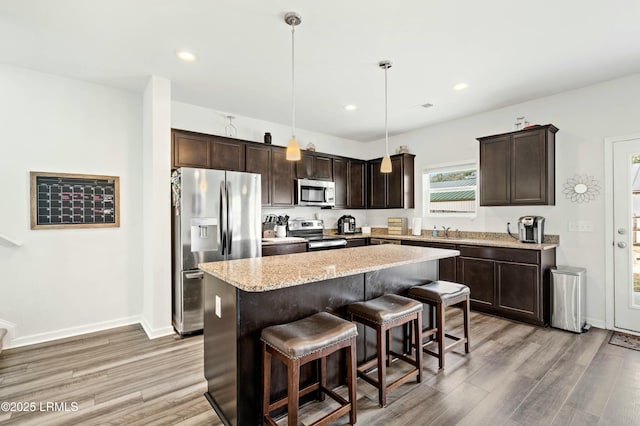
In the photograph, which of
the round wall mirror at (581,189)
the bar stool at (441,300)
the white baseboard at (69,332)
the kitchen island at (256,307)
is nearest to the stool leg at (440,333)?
the bar stool at (441,300)

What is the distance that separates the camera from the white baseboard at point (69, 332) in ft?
10.1

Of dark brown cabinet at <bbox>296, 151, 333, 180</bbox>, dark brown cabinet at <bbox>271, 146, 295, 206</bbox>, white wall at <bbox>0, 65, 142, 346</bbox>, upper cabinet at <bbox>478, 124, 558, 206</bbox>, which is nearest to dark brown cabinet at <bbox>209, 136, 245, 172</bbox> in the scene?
dark brown cabinet at <bbox>271, 146, 295, 206</bbox>

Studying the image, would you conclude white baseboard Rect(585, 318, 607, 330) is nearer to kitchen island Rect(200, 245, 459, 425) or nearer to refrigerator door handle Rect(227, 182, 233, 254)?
kitchen island Rect(200, 245, 459, 425)

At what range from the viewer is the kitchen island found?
5.94 ft

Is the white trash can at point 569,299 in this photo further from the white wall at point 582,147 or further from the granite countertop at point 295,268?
the granite countertop at point 295,268

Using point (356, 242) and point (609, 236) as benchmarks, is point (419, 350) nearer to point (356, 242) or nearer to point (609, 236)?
point (609, 236)

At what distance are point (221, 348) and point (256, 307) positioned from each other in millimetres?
408

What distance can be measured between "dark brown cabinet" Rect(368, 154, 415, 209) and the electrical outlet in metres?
2.23

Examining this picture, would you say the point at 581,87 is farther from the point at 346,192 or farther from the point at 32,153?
the point at 32,153

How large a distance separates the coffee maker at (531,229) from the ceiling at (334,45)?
1580mm

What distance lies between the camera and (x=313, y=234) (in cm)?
530

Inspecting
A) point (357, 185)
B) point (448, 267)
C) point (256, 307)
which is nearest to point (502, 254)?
point (448, 267)

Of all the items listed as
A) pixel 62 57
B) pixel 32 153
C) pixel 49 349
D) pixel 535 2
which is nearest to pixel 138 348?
pixel 49 349

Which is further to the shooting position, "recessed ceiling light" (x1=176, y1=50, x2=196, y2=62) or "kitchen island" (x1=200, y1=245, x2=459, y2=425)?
"recessed ceiling light" (x1=176, y1=50, x2=196, y2=62)
